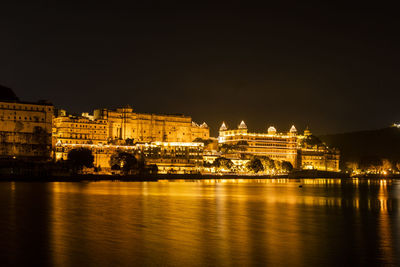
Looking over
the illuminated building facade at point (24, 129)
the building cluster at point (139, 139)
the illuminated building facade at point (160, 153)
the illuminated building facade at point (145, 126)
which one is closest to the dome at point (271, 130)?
the building cluster at point (139, 139)

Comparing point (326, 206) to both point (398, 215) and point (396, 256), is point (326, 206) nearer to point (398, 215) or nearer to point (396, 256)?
point (398, 215)

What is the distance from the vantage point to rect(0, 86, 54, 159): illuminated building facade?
10244cm

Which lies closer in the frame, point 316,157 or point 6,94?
point 6,94

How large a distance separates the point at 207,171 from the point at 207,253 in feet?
350

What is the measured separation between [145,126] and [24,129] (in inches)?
1309

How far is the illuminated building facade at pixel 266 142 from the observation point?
485ft

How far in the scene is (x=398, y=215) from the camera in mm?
34531

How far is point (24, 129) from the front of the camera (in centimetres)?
10625

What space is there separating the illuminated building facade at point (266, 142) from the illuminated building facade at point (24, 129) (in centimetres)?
5752

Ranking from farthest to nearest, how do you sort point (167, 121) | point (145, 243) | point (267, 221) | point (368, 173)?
point (368, 173) < point (167, 121) < point (267, 221) < point (145, 243)

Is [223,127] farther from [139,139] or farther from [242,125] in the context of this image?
[139,139]

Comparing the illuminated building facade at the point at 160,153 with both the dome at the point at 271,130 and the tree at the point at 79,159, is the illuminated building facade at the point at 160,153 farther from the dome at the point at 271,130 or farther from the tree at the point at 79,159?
the dome at the point at 271,130

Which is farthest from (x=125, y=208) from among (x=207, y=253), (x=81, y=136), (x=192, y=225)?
(x=81, y=136)

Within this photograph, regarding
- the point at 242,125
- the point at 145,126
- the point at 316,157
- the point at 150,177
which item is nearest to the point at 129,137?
the point at 145,126
